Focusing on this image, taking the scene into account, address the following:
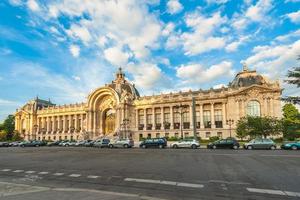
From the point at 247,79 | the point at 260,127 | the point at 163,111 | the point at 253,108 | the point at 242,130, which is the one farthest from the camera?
the point at 163,111

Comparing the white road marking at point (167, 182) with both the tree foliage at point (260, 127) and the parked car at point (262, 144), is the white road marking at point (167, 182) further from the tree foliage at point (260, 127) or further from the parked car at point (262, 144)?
the tree foliage at point (260, 127)

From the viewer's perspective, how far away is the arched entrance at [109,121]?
83688 millimetres

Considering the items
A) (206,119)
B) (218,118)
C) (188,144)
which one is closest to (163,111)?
(206,119)

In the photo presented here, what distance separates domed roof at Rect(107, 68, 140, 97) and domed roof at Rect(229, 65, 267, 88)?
1288 inches

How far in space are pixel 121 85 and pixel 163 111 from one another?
18163 millimetres

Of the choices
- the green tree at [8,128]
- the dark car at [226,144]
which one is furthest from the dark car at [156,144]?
the green tree at [8,128]

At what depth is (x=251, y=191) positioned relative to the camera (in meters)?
9.08

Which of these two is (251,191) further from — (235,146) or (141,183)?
(235,146)

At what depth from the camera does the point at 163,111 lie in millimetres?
76188

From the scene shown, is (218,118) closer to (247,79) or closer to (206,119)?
(206,119)

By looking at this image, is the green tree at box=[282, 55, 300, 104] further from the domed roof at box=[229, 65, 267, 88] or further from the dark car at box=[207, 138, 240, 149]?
the domed roof at box=[229, 65, 267, 88]

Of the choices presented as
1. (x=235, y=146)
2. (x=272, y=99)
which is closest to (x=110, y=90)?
(x=272, y=99)

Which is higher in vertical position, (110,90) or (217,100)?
(110,90)

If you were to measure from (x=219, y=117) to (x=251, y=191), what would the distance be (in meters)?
61.5
